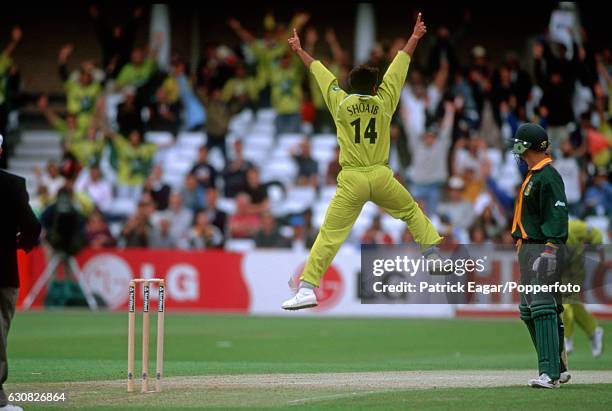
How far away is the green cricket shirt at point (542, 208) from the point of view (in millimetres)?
11398

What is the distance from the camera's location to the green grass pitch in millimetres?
10977

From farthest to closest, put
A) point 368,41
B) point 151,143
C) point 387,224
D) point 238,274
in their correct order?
1. point 368,41
2. point 151,143
3. point 387,224
4. point 238,274

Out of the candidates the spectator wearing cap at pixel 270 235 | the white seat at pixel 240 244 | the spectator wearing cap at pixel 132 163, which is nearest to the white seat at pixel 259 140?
the spectator wearing cap at pixel 132 163

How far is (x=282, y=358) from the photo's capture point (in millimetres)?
17469

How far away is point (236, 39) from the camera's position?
3347 cm

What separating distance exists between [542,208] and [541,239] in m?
0.30

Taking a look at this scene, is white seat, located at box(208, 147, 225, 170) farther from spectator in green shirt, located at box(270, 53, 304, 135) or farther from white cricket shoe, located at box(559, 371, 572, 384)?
white cricket shoe, located at box(559, 371, 572, 384)

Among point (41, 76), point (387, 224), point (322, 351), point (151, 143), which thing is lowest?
point (322, 351)

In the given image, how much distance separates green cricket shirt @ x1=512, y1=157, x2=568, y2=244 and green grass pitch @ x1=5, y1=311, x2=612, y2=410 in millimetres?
1529

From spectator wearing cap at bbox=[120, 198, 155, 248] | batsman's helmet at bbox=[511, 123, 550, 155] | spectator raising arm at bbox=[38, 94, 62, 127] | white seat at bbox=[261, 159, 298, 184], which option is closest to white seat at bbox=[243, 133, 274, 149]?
white seat at bbox=[261, 159, 298, 184]

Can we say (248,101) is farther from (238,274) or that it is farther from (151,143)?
(238,274)

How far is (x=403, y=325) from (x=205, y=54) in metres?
10.1

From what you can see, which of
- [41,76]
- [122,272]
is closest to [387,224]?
[122,272]

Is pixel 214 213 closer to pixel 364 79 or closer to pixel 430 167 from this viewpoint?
pixel 430 167
